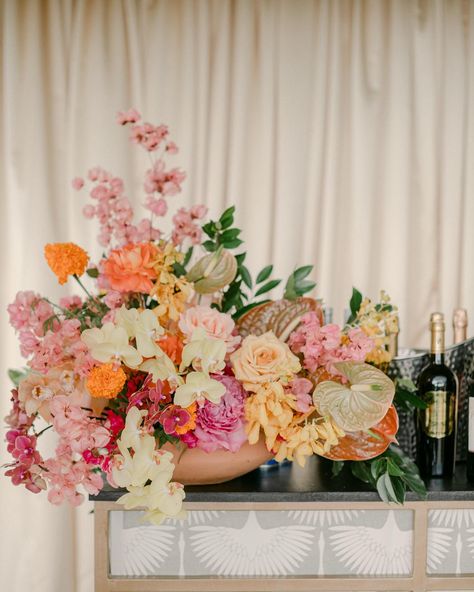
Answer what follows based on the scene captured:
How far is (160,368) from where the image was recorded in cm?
81

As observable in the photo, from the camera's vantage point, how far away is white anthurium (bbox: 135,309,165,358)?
0.80 metres

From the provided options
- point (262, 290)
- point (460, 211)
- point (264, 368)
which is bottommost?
point (264, 368)

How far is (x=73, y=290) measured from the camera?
72.8 inches

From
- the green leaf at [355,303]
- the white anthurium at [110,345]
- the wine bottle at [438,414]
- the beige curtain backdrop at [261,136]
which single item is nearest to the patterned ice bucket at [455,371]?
the wine bottle at [438,414]

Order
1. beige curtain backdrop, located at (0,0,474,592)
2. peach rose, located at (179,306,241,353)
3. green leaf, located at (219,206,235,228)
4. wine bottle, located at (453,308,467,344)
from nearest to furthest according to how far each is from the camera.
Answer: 1. peach rose, located at (179,306,241,353)
2. green leaf, located at (219,206,235,228)
3. wine bottle, located at (453,308,467,344)
4. beige curtain backdrop, located at (0,0,474,592)

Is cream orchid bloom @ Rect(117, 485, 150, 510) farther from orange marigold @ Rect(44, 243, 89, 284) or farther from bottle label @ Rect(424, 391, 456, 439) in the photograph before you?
bottle label @ Rect(424, 391, 456, 439)

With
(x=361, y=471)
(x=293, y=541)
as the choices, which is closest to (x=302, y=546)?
(x=293, y=541)

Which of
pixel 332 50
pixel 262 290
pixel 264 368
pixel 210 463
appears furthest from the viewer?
pixel 332 50

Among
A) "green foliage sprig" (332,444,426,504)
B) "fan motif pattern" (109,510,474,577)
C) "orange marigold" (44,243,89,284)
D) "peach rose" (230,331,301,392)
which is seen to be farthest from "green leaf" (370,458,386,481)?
"orange marigold" (44,243,89,284)

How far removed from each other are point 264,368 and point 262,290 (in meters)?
0.28

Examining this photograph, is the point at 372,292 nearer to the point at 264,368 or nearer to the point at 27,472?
the point at 264,368

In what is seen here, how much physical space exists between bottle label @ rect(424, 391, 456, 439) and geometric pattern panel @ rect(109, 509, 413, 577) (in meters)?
0.16

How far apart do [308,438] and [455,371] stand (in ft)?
1.40

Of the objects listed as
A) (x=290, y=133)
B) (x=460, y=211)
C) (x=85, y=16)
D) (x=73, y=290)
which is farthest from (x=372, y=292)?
(x=85, y=16)
